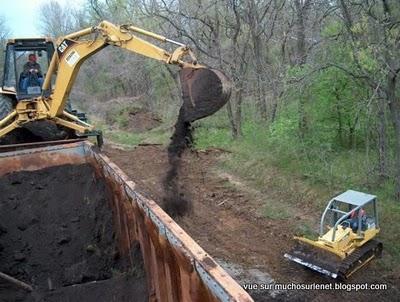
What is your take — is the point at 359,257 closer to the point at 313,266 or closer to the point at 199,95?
the point at 313,266

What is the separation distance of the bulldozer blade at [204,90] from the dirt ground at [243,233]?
1557mm

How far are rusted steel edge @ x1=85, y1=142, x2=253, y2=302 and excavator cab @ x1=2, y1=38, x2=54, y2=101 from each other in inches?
237

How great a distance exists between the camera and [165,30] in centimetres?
1734

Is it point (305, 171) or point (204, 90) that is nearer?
point (204, 90)

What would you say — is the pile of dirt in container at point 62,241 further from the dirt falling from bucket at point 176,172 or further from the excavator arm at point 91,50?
the excavator arm at point 91,50

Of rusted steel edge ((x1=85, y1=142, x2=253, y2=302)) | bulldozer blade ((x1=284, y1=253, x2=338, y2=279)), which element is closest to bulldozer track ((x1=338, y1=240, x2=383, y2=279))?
bulldozer blade ((x1=284, y1=253, x2=338, y2=279))

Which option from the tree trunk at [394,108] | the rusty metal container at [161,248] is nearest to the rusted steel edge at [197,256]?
the rusty metal container at [161,248]

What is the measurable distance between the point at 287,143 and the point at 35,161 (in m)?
5.88

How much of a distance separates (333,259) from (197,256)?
12.7 ft

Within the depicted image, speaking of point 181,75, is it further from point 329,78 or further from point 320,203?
point 329,78

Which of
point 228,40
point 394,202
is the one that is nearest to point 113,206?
point 394,202

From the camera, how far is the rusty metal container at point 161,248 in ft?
8.11

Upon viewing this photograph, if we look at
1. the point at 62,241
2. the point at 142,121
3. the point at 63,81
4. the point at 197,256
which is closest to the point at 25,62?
the point at 63,81

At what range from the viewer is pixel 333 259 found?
238 inches
